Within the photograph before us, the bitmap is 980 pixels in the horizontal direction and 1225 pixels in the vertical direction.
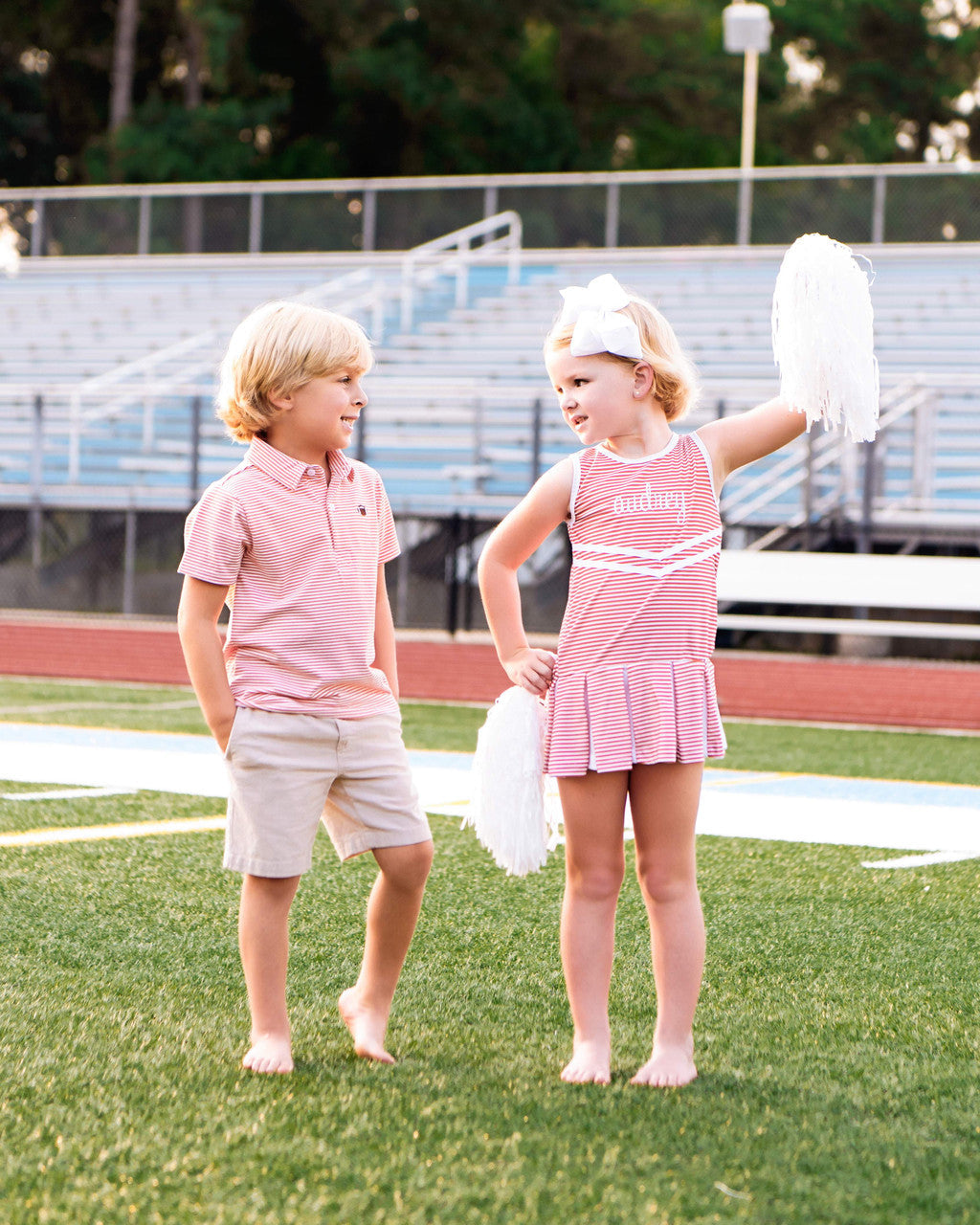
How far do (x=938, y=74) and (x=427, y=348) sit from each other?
21.3 metres

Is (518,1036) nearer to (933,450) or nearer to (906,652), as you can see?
(906,652)

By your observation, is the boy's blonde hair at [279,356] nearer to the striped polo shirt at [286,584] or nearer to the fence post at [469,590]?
the striped polo shirt at [286,584]

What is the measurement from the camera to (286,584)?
3.17 m

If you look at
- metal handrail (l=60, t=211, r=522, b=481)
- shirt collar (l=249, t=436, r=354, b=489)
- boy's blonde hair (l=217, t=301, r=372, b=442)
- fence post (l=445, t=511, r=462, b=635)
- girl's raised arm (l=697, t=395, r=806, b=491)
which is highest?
metal handrail (l=60, t=211, r=522, b=481)

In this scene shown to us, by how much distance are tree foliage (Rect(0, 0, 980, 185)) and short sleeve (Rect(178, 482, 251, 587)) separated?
3063 cm

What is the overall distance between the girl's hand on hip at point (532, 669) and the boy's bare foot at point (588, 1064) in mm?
634

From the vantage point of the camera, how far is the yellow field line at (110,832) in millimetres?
5336

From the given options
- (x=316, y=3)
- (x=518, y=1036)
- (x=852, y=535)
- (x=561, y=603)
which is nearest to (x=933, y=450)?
(x=852, y=535)

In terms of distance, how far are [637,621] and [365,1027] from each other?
0.89m

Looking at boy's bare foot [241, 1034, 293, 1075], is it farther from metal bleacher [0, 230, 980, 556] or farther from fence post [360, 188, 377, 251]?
fence post [360, 188, 377, 251]

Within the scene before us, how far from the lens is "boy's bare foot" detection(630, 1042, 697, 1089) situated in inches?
120

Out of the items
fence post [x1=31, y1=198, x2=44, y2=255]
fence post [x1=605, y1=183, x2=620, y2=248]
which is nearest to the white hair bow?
fence post [x1=605, y1=183, x2=620, y2=248]

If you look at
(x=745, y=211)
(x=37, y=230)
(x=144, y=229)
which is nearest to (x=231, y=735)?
(x=745, y=211)

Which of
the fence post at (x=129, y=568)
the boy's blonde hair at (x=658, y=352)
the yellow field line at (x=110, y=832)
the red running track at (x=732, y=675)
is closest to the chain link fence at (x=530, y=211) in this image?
the fence post at (x=129, y=568)
